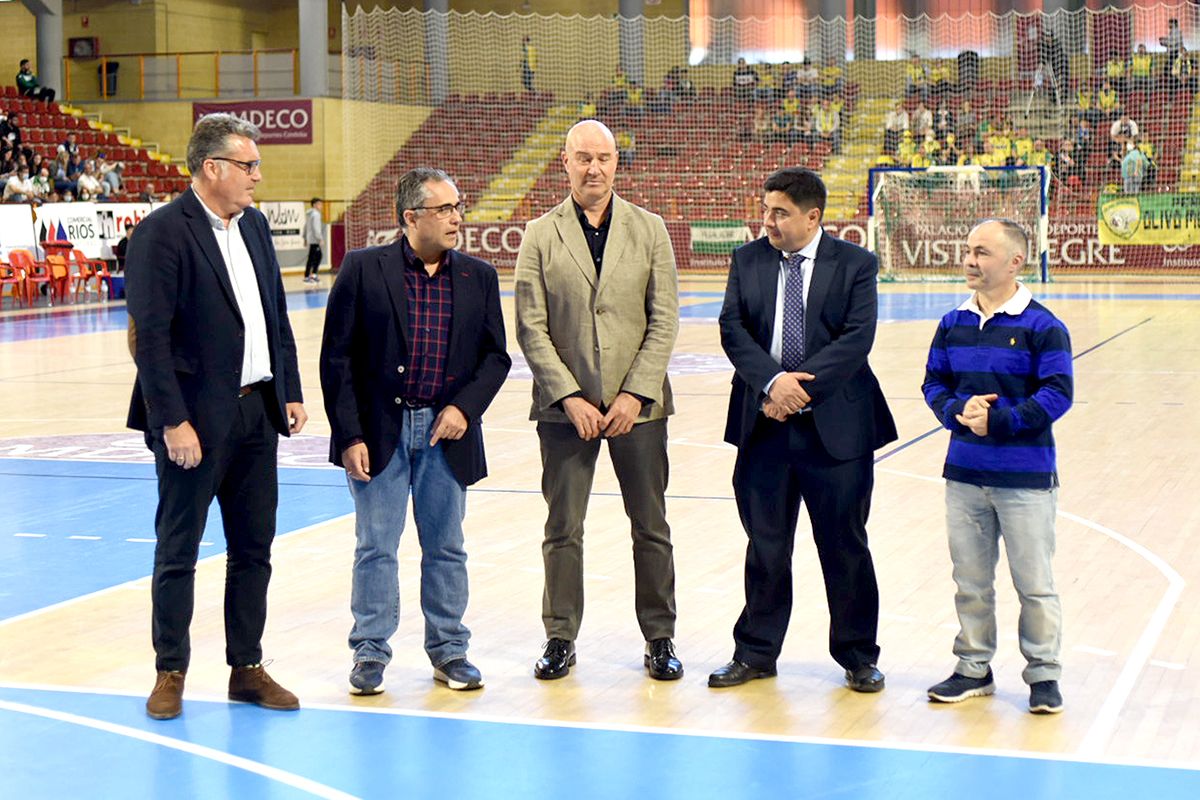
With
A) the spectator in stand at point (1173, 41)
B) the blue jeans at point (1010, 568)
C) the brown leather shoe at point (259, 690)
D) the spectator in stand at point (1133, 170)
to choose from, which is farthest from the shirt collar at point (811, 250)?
the spectator in stand at point (1173, 41)

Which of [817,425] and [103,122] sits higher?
[103,122]

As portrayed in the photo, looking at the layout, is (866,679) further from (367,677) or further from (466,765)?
(367,677)

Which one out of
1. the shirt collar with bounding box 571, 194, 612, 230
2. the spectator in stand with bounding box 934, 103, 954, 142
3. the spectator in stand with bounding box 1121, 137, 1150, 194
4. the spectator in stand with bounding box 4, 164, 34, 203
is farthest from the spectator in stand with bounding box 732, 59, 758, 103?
the shirt collar with bounding box 571, 194, 612, 230

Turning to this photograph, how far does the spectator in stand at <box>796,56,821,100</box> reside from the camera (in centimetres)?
3781

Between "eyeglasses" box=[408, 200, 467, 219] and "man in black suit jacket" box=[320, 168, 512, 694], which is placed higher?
"eyeglasses" box=[408, 200, 467, 219]

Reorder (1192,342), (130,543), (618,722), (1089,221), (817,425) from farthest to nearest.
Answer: (1089,221), (1192,342), (130,543), (817,425), (618,722)

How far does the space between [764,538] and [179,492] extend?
2039 millimetres

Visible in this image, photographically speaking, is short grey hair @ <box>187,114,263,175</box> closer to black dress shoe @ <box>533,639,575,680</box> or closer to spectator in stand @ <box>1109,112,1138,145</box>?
black dress shoe @ <box>533,639,575,680</box>

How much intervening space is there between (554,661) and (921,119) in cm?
3159

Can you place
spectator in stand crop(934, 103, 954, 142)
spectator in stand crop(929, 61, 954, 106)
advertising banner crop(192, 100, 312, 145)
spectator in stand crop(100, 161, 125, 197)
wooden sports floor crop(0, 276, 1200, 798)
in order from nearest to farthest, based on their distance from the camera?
wooden sports floor crop(0, 276, 1200, 798)
spectator in stand crop(100, 161, 125, 197)
spectator in stand crop(934, 103, 954, 142)
advertising banner crop(192, 100, 312, 145)
spectator in stand crop(929, 61, 954, 106)

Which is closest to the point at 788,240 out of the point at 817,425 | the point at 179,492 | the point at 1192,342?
the point at 817,425

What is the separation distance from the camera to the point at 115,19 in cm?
4194

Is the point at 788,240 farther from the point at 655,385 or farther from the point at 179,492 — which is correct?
the point at 179,492

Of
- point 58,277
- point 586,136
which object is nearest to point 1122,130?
point 58,277
